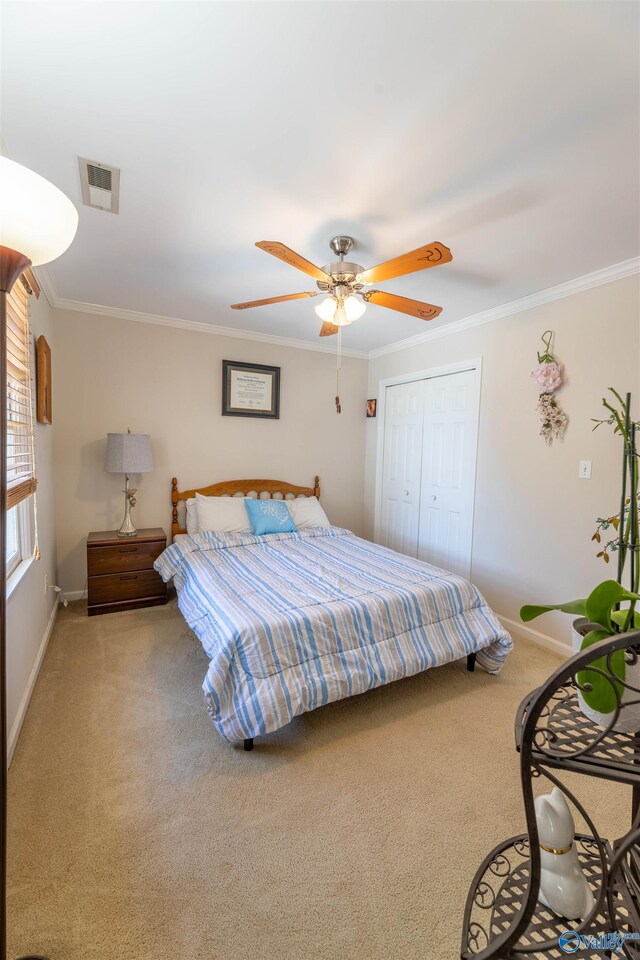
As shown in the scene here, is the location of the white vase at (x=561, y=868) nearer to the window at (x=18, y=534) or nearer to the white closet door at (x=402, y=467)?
the window at (x=18, y=534)

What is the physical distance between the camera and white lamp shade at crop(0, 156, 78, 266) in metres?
0.90

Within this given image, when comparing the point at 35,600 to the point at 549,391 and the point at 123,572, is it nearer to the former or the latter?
the point at 123,572

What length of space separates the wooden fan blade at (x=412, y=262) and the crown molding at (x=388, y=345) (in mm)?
1438

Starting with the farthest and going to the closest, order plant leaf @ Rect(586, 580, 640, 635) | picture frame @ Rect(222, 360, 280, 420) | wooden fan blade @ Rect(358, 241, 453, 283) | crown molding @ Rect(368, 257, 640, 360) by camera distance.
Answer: picture frame @ Rect(222, 360, 280, 420) → crown molding @ Rect(368, 257, 640, 360) → wooden fan blade @ Rect(358, 241, 453, 283) → plant leaf @ Rect(586, 580, 640, 635)

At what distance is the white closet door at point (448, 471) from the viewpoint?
355cm

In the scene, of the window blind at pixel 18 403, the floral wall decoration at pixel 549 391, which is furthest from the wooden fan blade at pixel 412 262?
the window blind at pixel 18 403

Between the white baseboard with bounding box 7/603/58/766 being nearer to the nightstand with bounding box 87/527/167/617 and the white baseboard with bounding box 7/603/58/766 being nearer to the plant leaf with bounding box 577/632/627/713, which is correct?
the nightstand with bounding box 87/527/167/617

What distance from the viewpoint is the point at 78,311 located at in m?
3.42

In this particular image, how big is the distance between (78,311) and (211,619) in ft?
9.22

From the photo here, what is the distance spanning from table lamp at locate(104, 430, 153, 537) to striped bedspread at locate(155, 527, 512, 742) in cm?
79

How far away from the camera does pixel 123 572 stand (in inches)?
132

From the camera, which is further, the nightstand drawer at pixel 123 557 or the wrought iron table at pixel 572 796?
the nightstand drawer at pixel 123 557

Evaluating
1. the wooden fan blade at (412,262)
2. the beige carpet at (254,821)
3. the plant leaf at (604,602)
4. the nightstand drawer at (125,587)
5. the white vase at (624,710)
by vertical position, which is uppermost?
the wooden fan blade at (412,262)

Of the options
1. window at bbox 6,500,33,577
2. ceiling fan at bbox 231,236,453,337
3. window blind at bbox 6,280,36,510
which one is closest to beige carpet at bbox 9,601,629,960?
window at bbox 6,500,33,577
